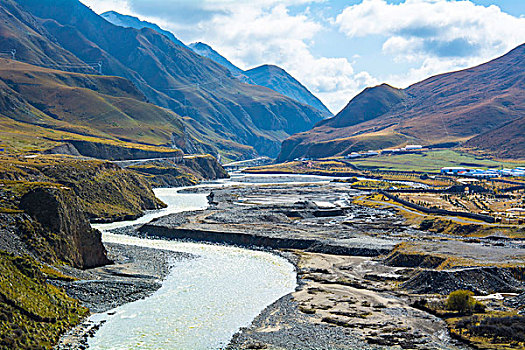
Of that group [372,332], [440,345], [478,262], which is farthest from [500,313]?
[478,262]

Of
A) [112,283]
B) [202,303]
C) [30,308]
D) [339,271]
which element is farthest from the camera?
[339,271]

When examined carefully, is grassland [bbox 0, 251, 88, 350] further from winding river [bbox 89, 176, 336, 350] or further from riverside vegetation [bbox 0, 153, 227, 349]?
winding river [bbox 89, 176, 336, 350]

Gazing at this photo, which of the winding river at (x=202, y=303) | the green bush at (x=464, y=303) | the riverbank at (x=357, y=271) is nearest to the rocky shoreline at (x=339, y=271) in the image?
the riverbank at (x=357, y=271)

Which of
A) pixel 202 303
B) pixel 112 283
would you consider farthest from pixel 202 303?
pixel 112 283

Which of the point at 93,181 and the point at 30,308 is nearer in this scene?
the point at 30,308

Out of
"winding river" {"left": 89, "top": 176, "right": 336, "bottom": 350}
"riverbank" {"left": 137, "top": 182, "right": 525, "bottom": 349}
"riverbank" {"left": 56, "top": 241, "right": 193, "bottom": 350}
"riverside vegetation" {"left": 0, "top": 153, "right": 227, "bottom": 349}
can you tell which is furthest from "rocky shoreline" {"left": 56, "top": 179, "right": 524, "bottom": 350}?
"riverside vegetation" {"left": 0, "top": 153, "right": 227, "bottom": 349}

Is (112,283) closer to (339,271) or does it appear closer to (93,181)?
(339,271)

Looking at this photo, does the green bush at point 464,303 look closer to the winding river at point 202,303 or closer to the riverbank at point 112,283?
the winding river at point 202,303
